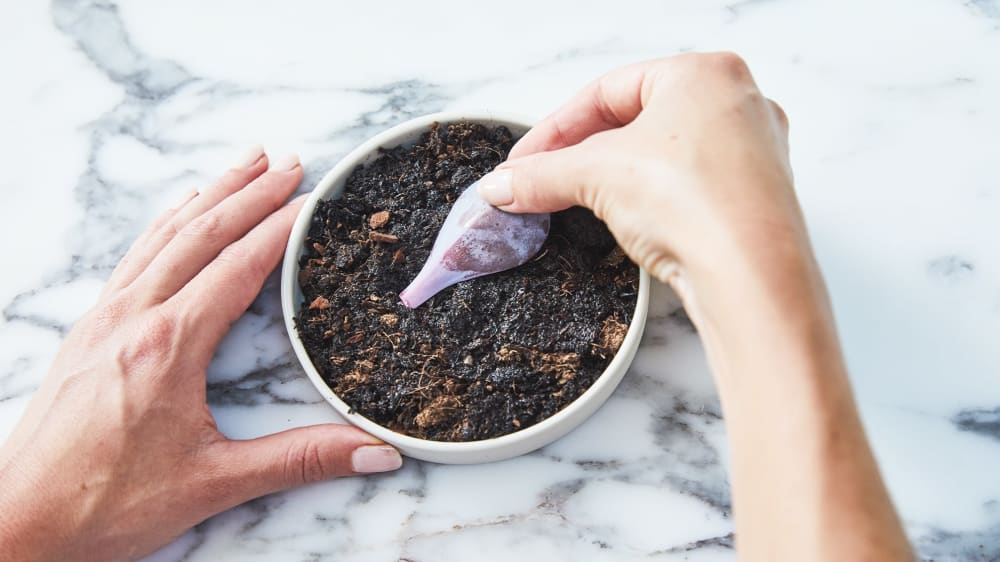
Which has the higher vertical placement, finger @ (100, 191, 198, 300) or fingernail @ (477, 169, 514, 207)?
fingernail @ (477, 169, 514, 207)

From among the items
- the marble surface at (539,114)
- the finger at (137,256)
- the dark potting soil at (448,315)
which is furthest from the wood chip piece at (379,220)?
the finger at (137,256)

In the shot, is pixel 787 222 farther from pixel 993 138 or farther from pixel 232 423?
pixel 232 423

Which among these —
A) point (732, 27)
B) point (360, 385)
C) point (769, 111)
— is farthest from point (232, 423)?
point (732, 27)

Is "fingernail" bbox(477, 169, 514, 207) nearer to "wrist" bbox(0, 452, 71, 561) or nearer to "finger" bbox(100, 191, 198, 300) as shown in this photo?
"finger" bbox(100, 191, 198, 300)

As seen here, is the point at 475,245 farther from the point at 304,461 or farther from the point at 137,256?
the point at 137,256

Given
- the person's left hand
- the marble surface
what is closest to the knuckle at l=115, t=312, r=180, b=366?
the person's left hand

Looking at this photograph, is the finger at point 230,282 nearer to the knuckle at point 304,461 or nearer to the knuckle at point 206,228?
the knuckle at point 206,228
